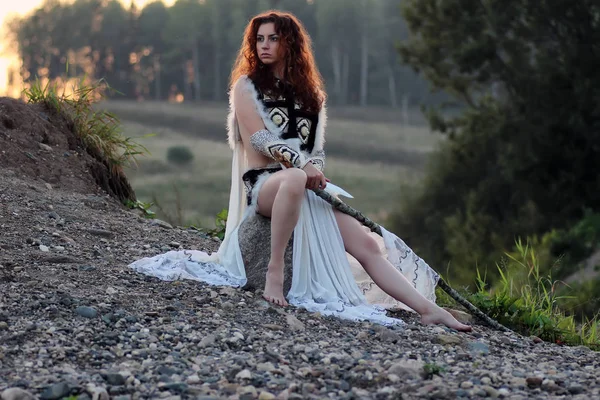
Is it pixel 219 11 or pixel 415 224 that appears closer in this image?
pixel 415 224

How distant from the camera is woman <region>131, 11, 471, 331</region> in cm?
526

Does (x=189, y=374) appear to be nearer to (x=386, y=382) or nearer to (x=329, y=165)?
(x=386, y=382)

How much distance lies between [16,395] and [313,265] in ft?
7.53

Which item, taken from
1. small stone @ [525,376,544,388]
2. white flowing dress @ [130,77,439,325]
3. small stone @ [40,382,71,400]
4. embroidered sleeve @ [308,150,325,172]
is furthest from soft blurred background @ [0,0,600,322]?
small stone @ [40,382,71,400]

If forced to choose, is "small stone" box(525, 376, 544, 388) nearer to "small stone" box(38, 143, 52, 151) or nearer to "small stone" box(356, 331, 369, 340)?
"small stone" box(356, 331, 369, 340)

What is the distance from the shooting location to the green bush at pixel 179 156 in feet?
151

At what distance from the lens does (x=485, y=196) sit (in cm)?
2156

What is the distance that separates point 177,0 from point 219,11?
18.5 ft

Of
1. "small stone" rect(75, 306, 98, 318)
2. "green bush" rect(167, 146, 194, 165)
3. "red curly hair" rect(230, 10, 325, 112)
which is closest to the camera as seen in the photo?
"small stone" rect(75, 306, 98, 318)

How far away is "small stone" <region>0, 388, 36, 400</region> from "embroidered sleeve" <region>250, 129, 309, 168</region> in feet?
7.36

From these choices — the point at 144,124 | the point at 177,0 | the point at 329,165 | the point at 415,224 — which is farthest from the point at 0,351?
the point at 177,0

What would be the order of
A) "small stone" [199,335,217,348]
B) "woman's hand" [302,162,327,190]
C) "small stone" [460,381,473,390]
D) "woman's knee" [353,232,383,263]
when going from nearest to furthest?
"small stone" [460,381,473,390] < "small stone" [199,335,217,348] < "woman's hand" [302,162,327,190] < "woman's knee" [353,232,383,263]

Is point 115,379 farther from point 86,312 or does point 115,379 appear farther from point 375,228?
point 375,228

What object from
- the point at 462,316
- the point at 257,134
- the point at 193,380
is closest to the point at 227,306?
the point at 257,134
